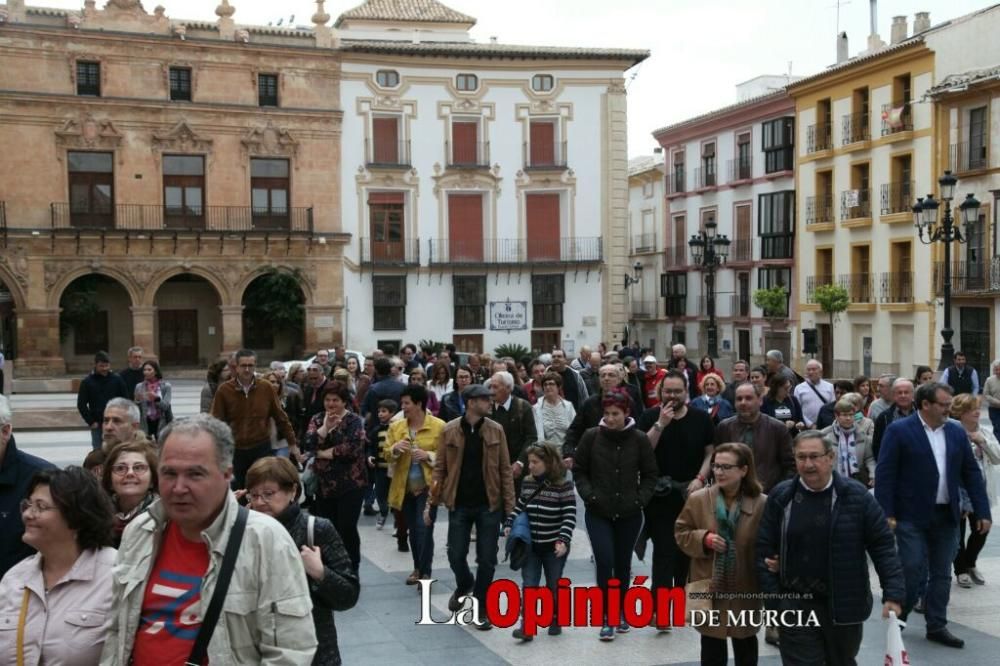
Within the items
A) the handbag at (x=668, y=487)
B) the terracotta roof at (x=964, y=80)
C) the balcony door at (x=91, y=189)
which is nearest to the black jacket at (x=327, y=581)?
the handbag at (x=668, y=487)

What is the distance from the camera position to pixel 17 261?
32.2 m

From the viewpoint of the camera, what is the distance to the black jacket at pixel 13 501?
439 cm

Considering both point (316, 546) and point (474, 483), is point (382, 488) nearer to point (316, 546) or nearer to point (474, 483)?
point (474, 483)

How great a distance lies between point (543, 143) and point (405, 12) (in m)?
7.48

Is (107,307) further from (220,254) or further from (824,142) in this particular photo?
(824,142)

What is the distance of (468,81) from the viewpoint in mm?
36094

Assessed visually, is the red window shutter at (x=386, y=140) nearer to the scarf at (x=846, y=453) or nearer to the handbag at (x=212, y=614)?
the scarf at (x=846, y=453)

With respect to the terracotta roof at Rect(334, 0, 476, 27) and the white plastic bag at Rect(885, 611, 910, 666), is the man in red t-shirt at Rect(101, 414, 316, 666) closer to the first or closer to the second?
the white plastic bag at Rect(885, 611, 910, 666)

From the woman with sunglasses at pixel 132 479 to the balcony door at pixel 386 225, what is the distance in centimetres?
3077

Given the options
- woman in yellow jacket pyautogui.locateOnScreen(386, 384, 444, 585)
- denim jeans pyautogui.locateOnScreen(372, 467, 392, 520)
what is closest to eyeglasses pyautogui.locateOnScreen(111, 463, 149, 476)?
woman in yellow jacket pyautogui.locateOnScreen(386, 384, 444, 585)

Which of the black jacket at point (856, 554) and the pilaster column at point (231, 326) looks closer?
the black jacket at point (856, 554)

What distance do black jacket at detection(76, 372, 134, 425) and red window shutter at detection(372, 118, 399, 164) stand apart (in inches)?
951

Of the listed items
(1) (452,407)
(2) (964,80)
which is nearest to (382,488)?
(1) (452,407)

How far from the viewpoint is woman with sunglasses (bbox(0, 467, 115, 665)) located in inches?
141
